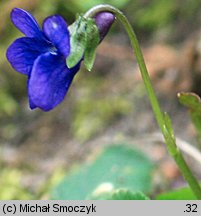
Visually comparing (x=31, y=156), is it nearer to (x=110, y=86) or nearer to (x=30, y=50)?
(x=110, y=86)

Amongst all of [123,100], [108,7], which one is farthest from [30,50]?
[123,100]

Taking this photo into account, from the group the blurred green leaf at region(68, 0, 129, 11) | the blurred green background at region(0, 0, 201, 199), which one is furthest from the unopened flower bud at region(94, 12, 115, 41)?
the blurred green leaf at region(68, 0, 129, 11)

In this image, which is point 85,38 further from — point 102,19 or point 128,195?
point 128,195

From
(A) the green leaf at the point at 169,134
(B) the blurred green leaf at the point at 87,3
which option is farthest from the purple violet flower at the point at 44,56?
(B) the blurred green leaf at the point at 87,3

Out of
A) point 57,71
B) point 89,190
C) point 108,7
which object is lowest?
point 89,190

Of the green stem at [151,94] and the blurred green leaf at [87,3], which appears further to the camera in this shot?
the blurred green leaf at [87,3]

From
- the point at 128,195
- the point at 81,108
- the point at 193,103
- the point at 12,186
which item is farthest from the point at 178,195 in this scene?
the point at 81,108

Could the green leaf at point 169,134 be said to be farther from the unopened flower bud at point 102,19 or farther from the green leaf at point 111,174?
the green leaf at point 111,174
